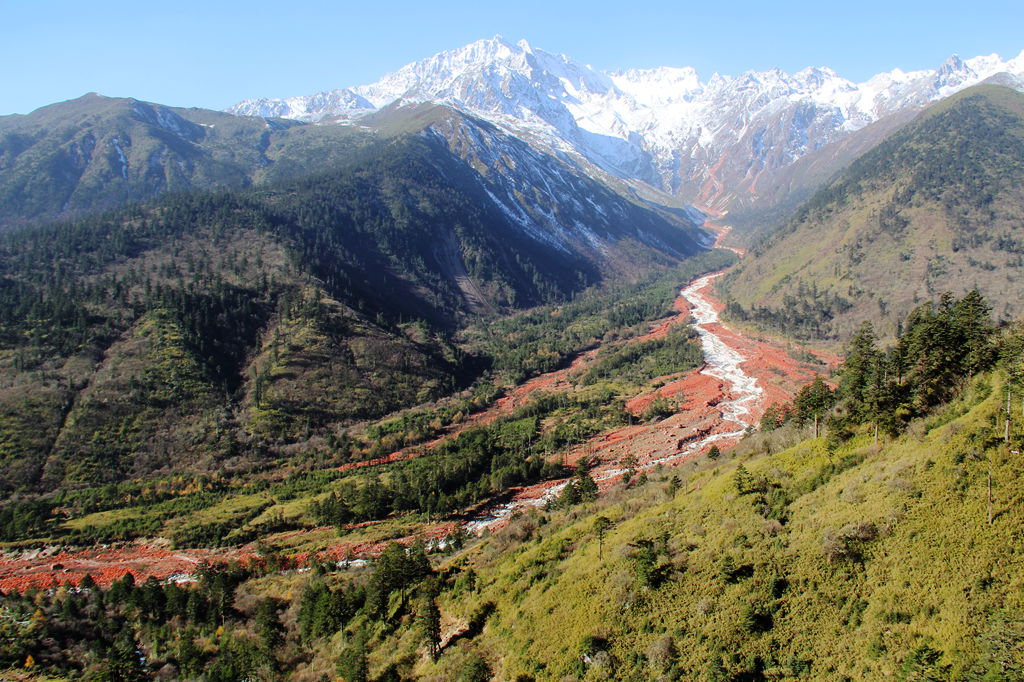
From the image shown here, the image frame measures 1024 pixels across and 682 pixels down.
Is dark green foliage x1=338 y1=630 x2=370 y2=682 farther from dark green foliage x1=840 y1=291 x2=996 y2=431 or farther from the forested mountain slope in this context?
the forested mountain slope

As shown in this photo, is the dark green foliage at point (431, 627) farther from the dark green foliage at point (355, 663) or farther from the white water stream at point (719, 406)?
the white water stream at point (719, 406)

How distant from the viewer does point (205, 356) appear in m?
115

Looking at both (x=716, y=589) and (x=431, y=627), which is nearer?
(x=716, y=589)

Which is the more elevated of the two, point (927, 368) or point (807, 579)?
point (927, 368)

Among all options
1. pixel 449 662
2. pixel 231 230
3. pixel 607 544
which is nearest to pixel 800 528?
pixel 607 544

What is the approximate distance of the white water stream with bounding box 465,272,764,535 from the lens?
7694 centimetres

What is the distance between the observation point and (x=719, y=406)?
108938mm

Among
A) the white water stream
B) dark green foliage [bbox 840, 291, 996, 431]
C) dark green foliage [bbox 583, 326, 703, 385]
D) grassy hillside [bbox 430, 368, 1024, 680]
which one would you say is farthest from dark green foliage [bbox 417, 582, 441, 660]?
dark green foliage [bbox 583, 326, 703, 385]

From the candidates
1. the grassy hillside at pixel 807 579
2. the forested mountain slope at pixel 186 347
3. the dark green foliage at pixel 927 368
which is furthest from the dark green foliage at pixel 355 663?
the forested mountain slope at pixel 186 347

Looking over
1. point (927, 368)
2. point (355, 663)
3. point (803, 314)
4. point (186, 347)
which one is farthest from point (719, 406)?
point (186, 347)

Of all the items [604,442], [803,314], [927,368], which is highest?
[927,368]

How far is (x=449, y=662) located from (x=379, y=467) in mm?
60893

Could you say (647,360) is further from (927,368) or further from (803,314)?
(927,368)

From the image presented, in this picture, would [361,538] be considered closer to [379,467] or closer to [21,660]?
[379,467]
